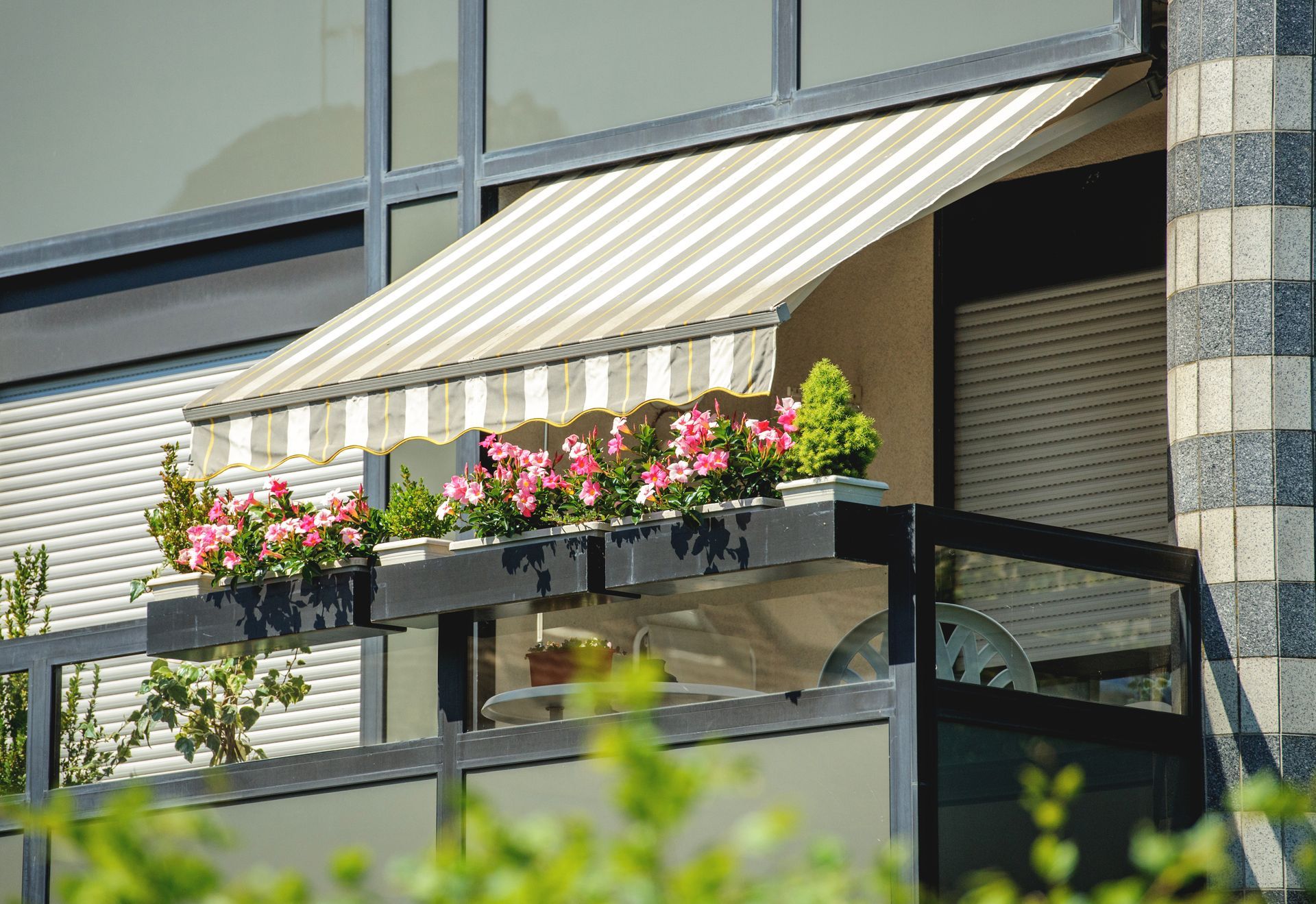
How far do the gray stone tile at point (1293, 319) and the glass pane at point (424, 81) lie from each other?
5102 mm

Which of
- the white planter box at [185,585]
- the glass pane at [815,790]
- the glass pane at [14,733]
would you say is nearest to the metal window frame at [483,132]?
the white planter box at [185,585]

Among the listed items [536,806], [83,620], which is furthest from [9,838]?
[536,806]

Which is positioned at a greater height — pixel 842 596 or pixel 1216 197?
pixel 1216 197

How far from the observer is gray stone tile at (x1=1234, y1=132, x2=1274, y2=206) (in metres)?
8.74

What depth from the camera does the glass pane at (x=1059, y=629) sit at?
782cm

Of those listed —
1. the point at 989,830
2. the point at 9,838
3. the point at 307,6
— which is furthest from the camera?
the point at 307,6

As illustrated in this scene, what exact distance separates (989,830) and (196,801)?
4.27 meters

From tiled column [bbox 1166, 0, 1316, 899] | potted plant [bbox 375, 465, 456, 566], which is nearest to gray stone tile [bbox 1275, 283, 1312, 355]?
tiled column [bbox 1166, 0, 1316, 899]

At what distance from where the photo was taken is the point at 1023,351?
36.4 feet

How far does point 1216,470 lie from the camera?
28.4 ft

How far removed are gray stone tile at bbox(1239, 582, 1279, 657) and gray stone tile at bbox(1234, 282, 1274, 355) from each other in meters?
1.09

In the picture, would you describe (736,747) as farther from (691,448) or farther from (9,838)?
(9,838)

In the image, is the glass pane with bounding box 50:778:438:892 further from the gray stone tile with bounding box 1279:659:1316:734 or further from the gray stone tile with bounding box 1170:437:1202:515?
the gray stone tile with bounding box 1279:659:1316:734

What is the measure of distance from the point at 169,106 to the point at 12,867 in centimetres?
516
